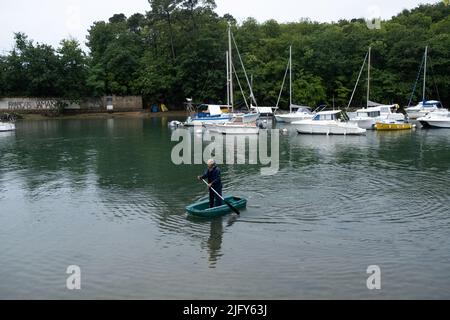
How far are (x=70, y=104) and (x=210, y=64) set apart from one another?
22.5 metres

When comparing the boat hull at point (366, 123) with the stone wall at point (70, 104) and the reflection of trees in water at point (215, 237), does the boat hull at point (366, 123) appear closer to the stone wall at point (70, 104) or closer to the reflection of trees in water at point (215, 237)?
the reflection of trees in water at point (215, 237)

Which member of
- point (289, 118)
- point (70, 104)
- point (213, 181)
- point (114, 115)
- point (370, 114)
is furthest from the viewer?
point (70, 104)

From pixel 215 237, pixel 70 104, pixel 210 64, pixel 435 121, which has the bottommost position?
pixel 215 237

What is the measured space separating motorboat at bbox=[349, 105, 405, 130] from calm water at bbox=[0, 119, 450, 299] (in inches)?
846

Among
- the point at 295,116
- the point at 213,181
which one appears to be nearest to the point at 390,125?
the point at 295,116

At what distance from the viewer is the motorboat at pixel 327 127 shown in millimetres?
44594

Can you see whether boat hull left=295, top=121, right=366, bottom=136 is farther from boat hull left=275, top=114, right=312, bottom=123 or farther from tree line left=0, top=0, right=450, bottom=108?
tree line left=0, top=0, right=450, bottom=108

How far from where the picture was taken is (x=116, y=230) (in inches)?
626

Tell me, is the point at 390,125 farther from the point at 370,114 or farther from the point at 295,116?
the point at 295,116

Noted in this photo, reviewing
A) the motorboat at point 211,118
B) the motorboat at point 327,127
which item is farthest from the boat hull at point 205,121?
the motorboat at point 327,127

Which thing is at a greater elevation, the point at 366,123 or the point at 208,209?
the point at 366,123

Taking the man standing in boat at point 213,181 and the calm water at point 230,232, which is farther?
the man standing in boat at point 213,181

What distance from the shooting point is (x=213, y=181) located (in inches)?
653

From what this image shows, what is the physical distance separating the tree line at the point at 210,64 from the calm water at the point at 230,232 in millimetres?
47024
